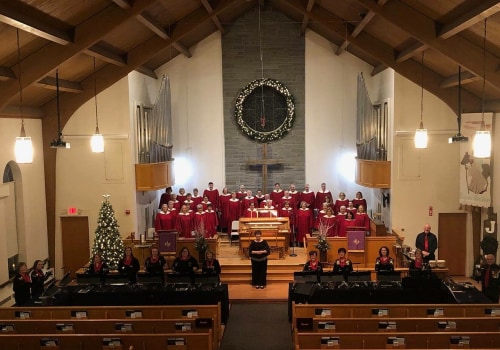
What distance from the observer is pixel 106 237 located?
529 inches

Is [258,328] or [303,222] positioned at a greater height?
[303,222]

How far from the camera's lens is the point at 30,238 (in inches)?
542

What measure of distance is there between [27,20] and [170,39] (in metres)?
6.04

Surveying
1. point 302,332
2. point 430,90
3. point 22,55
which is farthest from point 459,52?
point 22,55

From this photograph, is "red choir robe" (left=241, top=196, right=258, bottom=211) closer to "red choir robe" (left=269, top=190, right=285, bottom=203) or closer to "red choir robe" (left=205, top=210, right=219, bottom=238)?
"red choir robe" (left=269, top=190, right=285, bottom=203)

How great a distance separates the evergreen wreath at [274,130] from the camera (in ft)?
61.6

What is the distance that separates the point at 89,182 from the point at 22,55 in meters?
5.17

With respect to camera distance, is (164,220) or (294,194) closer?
(164,220)

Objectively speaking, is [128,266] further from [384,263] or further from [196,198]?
[196,198]

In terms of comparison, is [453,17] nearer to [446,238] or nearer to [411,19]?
[411,19]

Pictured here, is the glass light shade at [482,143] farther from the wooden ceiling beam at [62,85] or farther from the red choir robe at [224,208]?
the red choir robe at [224,208]

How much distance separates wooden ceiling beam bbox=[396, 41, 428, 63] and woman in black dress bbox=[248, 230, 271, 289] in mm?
5651

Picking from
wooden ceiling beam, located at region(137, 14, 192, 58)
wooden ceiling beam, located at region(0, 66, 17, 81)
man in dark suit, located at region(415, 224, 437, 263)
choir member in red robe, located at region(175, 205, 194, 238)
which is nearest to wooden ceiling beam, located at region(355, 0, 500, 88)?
man in dark suit, located at region(415, 224, 437, 263)

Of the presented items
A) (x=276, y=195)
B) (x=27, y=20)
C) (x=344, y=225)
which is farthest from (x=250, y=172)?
(x=27, y=20)
